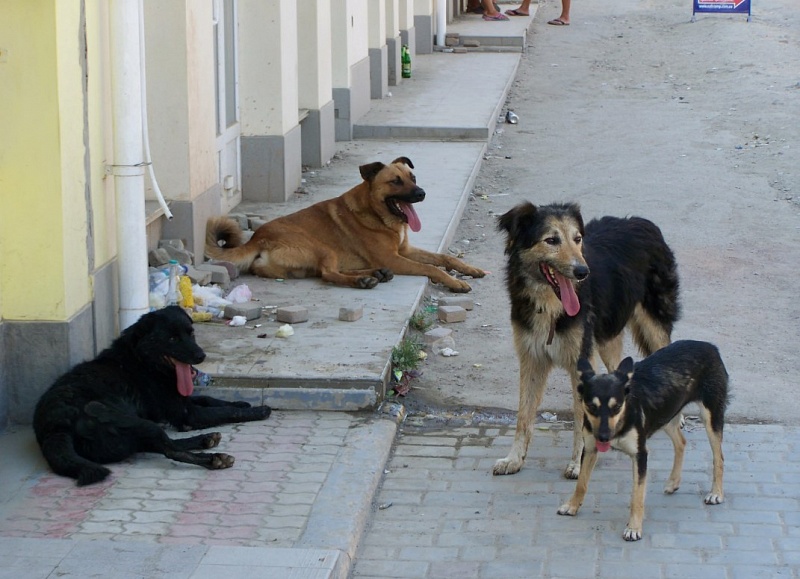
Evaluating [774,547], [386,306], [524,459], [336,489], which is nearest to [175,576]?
[336,489]

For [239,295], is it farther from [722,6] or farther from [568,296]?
[722,6]

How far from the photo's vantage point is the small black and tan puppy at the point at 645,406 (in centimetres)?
529

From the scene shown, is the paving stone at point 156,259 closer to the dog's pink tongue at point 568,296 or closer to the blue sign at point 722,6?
the dog's pink tongue at point 568,296

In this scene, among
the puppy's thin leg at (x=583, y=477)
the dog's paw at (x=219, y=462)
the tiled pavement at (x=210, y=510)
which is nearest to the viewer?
the tiled pavement at (x=210, y=510)

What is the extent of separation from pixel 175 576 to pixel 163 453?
124cm

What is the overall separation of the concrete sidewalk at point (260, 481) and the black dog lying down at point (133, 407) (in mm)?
99

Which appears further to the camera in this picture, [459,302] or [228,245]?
[228,245]

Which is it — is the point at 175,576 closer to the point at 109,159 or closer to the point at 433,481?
the point at 433,481

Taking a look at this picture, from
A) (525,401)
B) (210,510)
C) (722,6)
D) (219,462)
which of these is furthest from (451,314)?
(722,6)

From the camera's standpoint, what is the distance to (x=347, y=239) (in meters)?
9.32

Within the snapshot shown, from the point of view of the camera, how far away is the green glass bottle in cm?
1830

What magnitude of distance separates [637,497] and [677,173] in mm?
8552

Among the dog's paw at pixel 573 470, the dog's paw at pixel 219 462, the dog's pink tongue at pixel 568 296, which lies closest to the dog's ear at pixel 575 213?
the dog's pink tongue at pixel 568 296

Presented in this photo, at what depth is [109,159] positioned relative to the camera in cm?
692
